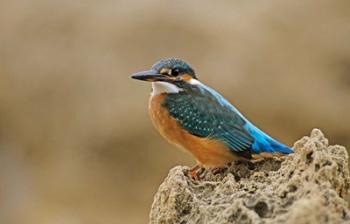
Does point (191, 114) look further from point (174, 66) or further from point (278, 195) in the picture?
point (278, 195)

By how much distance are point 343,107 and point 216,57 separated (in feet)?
3.34

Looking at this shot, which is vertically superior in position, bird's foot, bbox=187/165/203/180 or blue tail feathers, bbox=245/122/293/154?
blue tail feathers, bbox=245/122/293/154

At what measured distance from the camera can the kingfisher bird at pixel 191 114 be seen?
301cm

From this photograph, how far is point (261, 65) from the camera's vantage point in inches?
261

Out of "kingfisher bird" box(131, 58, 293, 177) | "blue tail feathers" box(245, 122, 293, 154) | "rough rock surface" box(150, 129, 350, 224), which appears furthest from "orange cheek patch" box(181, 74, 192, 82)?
"rough rock surface" box(150, 129, 350, 224)

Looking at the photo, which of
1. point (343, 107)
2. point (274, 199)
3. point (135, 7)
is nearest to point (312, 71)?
point (343, 107)

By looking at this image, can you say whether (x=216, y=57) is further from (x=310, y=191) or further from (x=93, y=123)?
(x=310, y=191)

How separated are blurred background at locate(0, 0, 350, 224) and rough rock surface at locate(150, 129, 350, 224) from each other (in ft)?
14.4

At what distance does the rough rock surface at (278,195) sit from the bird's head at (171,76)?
85 centimetres

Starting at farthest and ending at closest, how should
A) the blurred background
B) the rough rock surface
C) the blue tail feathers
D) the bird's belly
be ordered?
the blurred background < the bird's belly < the blue tail feathers < the rough rock surface

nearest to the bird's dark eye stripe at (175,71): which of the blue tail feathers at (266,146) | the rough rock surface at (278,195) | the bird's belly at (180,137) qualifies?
the bird's belly at (180,137)

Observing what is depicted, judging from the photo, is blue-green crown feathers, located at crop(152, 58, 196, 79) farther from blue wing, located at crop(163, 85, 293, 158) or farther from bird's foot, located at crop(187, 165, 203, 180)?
bird's foot, located at crop(187, 165, 203, 180)

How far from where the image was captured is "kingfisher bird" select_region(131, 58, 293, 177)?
3.01m

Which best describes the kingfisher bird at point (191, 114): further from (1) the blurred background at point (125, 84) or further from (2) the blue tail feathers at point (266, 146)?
(1) the blurred background at point (125, 84)
